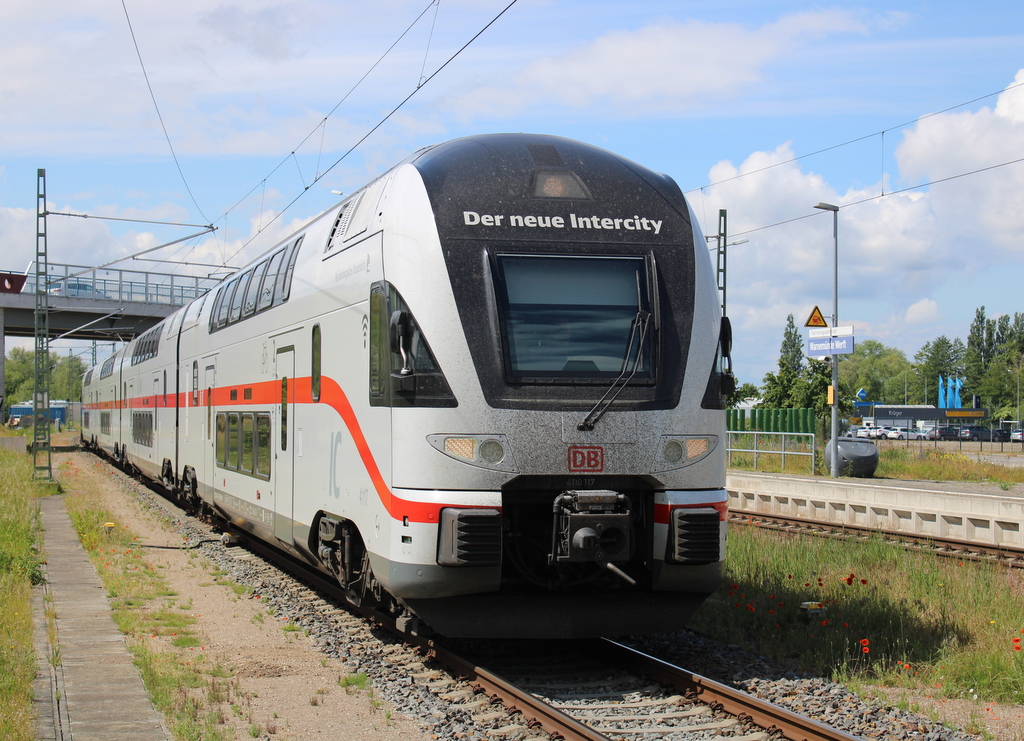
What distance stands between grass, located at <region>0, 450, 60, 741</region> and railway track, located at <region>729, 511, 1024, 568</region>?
33.6ft

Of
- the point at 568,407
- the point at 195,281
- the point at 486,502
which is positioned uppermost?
the point at 195,281

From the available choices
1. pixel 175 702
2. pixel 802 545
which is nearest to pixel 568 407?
pixel 175 702

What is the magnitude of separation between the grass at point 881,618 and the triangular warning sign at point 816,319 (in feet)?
47.3

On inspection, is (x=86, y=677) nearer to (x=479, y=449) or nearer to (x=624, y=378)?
(x=479, y=449)

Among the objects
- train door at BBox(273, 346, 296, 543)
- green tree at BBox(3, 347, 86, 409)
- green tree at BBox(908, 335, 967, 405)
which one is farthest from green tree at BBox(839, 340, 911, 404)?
train door at BBox(273, 346, 296, 543)

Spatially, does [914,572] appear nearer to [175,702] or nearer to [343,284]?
[343,284]

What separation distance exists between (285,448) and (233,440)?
117 inches

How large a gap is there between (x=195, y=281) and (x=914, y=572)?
117ft

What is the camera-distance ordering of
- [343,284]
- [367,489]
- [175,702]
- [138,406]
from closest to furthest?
[175,702], [367,489], [343,284], [138,406]

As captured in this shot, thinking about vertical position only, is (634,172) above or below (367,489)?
above

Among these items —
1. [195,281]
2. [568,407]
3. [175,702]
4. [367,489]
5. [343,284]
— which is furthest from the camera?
[195,281]

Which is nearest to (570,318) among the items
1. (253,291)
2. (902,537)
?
(253,291)

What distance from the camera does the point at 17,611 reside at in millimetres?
9344

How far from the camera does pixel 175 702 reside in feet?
21.8
